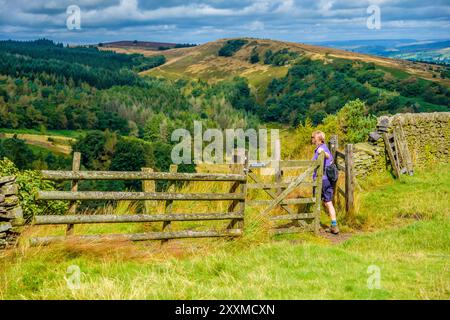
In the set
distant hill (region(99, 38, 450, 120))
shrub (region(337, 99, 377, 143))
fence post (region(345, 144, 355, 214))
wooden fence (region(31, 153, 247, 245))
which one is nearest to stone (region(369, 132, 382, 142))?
shrub (region(337, 99, 377, 143))

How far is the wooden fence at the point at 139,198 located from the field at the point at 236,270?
0.21 meters

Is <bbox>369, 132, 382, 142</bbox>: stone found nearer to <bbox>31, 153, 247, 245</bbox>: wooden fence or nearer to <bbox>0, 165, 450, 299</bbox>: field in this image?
<bbox>0, 165, 450, 299</bbox>: field

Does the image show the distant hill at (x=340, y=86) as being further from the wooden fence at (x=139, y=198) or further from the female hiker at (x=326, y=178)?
the wooden fence at (x=139, y=198)

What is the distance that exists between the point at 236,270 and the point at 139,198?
2.38 metres

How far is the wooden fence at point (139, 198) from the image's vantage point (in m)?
7.71

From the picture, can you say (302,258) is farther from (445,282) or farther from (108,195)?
(108,195)

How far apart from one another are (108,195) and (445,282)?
5.11 metres

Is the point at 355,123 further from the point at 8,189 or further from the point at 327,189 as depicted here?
the point at 8,189

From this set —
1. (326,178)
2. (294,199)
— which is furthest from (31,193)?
(326,178)

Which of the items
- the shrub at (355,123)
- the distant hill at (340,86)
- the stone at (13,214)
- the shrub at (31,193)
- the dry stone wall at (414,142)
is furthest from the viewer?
the distant hill at (340,86)

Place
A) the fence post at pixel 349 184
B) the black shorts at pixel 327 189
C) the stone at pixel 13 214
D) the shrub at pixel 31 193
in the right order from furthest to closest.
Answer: the fence post at pixel 349 184 < the black shorts at pixel 327 189 < the shrub at pixel 31 193 < the stone at pixel 13 214

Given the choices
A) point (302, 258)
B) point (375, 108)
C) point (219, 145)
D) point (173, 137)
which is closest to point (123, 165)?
point (219, 145)

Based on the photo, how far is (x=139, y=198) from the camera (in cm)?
838

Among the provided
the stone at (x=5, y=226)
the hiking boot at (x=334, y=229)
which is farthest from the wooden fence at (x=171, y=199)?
the hiking boot at (x=334, y=229)
